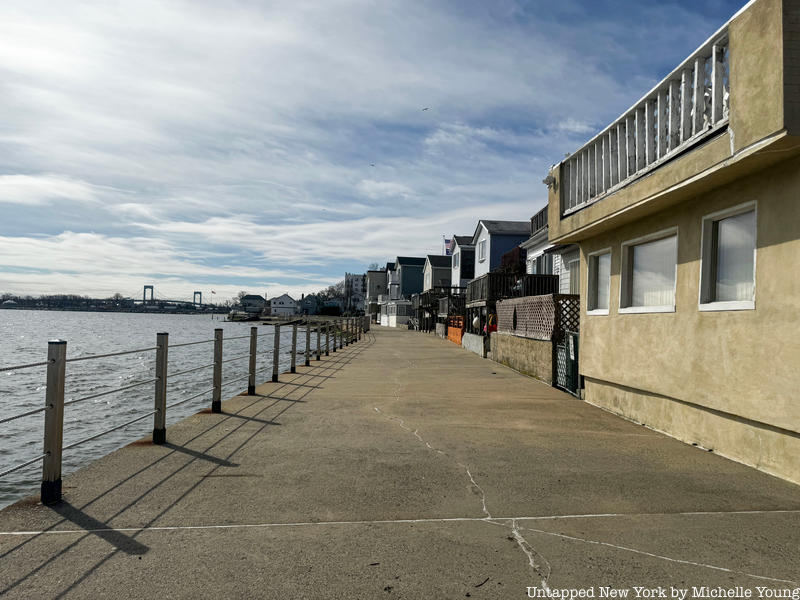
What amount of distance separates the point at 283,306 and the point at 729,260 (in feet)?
574

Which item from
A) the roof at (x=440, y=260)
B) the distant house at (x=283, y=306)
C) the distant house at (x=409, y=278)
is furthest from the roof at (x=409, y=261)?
the distant house at (x=283, y=306)

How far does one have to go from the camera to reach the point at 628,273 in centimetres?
943

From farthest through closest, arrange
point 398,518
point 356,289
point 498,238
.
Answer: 1. point 356,289
2. point 498,238
3. point 398,518

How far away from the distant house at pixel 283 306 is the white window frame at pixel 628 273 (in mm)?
170648

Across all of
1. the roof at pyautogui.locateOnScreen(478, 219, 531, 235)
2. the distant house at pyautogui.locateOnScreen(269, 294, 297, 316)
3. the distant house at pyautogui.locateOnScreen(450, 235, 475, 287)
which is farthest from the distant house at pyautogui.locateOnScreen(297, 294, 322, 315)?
the roof at pyautogui.locateOnScreen(478, 219, 531, 235)

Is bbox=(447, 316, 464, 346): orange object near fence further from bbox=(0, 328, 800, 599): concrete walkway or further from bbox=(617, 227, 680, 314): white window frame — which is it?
bbox=(0, 328, 800, 599): concrete walkway

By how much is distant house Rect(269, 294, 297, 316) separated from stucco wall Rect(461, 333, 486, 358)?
496ft

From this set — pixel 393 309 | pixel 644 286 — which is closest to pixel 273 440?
pixel 644 286

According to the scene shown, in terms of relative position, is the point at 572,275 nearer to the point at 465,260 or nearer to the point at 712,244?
the point at 712,244

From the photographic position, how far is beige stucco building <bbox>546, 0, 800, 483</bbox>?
215 inches

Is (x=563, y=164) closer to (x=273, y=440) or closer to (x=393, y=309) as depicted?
(x=273, y=440)

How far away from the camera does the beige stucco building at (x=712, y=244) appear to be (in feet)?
17.9

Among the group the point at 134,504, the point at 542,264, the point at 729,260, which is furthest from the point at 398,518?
the point at 542,264

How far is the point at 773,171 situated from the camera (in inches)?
228
